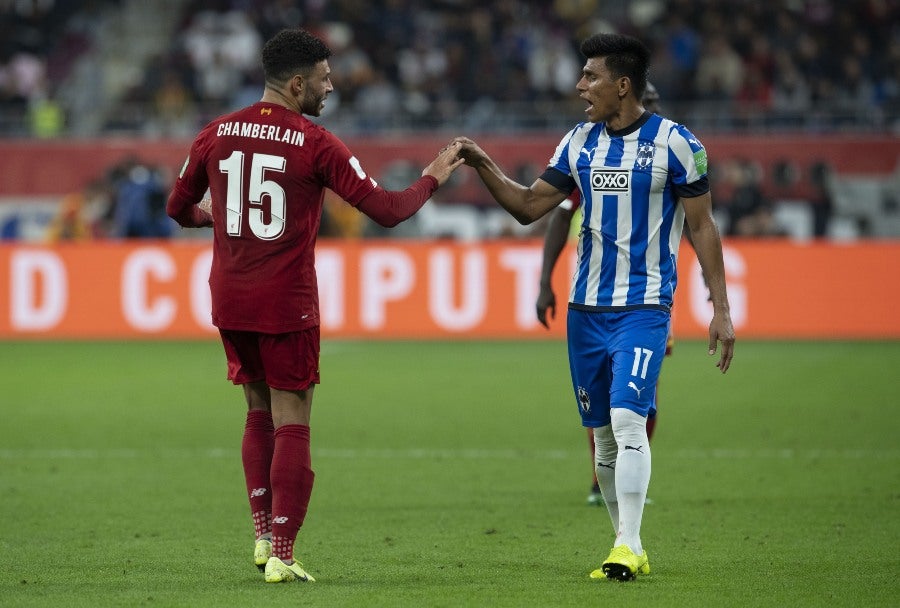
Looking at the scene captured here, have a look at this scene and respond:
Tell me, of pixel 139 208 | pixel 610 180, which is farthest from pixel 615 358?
pixel 139 208

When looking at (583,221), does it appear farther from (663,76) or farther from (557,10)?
(557,10)

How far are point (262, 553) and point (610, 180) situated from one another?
81.1 inches

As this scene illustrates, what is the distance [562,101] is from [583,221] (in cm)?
1738

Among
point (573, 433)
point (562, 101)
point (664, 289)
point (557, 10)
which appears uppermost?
point (557, 10)

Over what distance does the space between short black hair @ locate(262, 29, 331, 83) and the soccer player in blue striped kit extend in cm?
76

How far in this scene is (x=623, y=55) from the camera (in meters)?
5.98

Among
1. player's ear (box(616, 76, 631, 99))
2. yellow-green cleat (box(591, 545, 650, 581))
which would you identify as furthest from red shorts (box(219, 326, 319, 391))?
player's ear (box(616, 76, 631, 99))

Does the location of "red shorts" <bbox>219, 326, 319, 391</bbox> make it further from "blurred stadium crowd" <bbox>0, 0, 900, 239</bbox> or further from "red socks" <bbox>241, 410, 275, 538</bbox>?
"blurred stadium crowd" <bbox>0, 0, 900, 239</bbox>

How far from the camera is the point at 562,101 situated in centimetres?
2323

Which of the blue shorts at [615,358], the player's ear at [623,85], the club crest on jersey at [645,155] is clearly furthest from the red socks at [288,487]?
the player's ear at [623,85]

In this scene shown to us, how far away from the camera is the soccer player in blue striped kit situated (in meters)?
5.84

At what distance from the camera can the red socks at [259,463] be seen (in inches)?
231

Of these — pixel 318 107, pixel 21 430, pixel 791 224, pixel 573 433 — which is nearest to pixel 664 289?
pixel 318 107

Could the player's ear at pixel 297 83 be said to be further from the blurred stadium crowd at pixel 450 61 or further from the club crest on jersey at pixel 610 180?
the blurred stadium crowd at pixel 450 61
